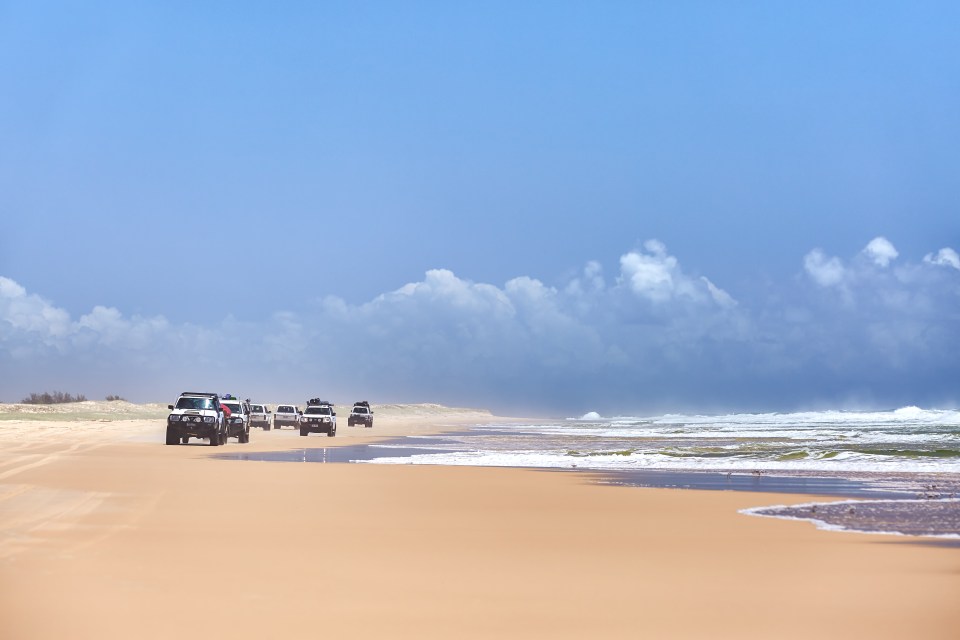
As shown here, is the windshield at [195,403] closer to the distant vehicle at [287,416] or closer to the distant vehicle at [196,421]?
the distant vehicle at [196,421]

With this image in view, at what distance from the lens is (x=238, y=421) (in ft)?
159

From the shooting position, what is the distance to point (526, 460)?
110ft

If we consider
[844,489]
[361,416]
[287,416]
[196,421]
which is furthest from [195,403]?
[361,416]

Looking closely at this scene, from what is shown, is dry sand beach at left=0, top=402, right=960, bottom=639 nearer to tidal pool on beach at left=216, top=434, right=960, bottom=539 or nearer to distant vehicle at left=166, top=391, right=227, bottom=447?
tidal pool on beach at left=216, top=434, right=960, bottom=539

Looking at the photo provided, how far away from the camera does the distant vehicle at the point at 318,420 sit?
59531 mm

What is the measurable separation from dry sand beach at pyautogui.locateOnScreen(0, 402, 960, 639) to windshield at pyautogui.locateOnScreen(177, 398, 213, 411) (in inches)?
1012

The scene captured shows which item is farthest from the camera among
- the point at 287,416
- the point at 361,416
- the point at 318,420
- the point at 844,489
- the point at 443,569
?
the point at 361,416

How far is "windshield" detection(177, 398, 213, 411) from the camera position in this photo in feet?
146

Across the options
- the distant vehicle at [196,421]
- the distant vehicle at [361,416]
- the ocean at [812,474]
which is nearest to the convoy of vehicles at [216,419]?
the distant vehicle at [196,421]

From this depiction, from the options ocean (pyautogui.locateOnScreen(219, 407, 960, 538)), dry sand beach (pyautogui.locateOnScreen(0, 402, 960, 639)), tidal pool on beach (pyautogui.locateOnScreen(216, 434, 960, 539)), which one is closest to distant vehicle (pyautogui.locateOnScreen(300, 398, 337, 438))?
ocean (pyautogui.locateOnScreen(219, 407, 960, 538))

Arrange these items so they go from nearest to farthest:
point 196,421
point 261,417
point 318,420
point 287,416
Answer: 1. point 196,421
2. point 318,420
3. point 261,417
4. point 287,416

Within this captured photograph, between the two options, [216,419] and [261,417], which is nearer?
[216,419]

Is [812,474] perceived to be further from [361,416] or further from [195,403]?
[361,416]

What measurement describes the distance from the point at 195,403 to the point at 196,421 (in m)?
1.37
